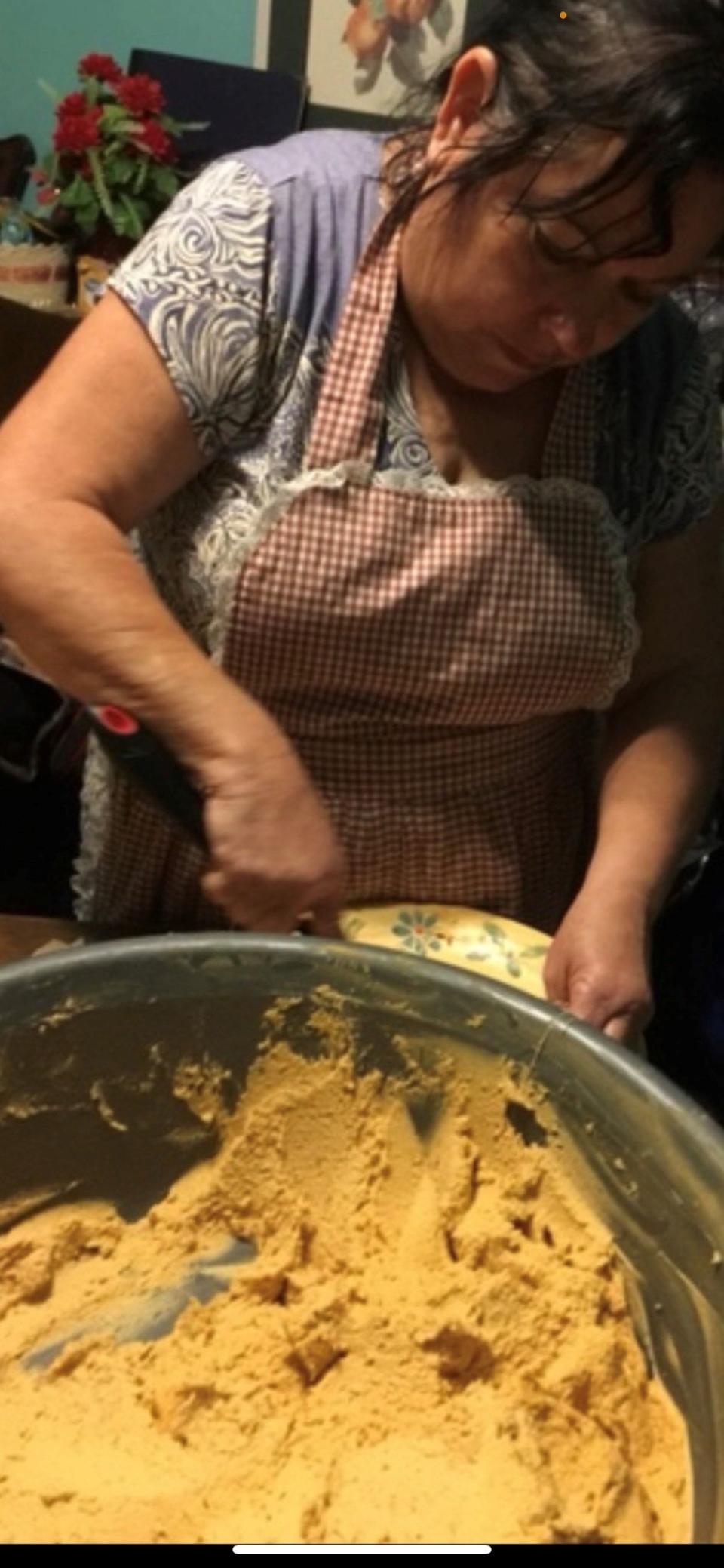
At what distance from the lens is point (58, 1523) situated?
66cm

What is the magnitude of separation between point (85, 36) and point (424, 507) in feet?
5.96

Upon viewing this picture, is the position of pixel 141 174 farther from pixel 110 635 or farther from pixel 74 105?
pixel 110 635

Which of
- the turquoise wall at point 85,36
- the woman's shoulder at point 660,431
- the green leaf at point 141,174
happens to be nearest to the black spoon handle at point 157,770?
the woman's shoulder at point 660,431

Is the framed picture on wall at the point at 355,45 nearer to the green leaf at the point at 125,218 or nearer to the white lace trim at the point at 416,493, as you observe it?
the green leaf at the point at 125,218

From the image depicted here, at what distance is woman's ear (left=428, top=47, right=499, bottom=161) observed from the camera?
2.62ft

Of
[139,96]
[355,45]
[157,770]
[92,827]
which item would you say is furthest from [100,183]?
[157,770]

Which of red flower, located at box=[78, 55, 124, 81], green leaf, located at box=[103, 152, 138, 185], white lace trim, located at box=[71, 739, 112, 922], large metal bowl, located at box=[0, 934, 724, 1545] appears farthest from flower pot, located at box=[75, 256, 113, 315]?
large metal bowl, located at box=[0, 934, 724, 1545]

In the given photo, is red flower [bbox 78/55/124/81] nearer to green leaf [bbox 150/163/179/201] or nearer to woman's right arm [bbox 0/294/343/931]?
green leaf [bbox 150/163/179/201]

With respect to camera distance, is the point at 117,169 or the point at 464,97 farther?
the point at 117,169

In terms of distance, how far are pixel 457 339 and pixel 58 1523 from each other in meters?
0.68

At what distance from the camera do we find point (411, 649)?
3.00ft

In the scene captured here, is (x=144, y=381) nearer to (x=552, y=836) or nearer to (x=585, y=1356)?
(x=552, y=836)

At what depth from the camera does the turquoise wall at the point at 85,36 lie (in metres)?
2.24

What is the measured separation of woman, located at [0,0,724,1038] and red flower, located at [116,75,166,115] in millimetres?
1323
